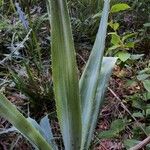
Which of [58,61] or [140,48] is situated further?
[140,48]

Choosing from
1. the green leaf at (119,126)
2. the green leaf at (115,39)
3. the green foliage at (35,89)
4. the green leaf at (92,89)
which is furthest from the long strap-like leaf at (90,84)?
the green foliage at (35,89)

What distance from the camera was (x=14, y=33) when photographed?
69.9 inches

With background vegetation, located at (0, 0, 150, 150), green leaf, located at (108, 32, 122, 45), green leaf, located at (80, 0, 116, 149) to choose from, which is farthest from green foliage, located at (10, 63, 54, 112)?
green leaf, located at (80, 0, 116, 149)

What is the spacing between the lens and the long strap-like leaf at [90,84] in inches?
37.4

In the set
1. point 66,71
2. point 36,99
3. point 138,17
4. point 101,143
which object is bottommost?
point 101,143

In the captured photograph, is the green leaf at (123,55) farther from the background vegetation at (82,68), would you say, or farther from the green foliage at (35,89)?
the green foliage at (35,89)

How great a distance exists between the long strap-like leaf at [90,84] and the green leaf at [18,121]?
12cm

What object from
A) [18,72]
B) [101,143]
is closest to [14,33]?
[18,72]

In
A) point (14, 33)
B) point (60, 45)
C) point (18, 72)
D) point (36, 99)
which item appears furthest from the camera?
point (14, 33)

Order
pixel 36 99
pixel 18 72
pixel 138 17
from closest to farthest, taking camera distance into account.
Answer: pixel 36 99
pixel 18 72
pixel 138 17

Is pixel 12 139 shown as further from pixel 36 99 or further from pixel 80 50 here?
pixel 80 50

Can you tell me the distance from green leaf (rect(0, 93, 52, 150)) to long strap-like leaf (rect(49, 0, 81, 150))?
74 mm

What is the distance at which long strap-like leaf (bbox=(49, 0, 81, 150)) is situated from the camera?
0.78 meters

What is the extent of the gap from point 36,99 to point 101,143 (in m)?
0.32
